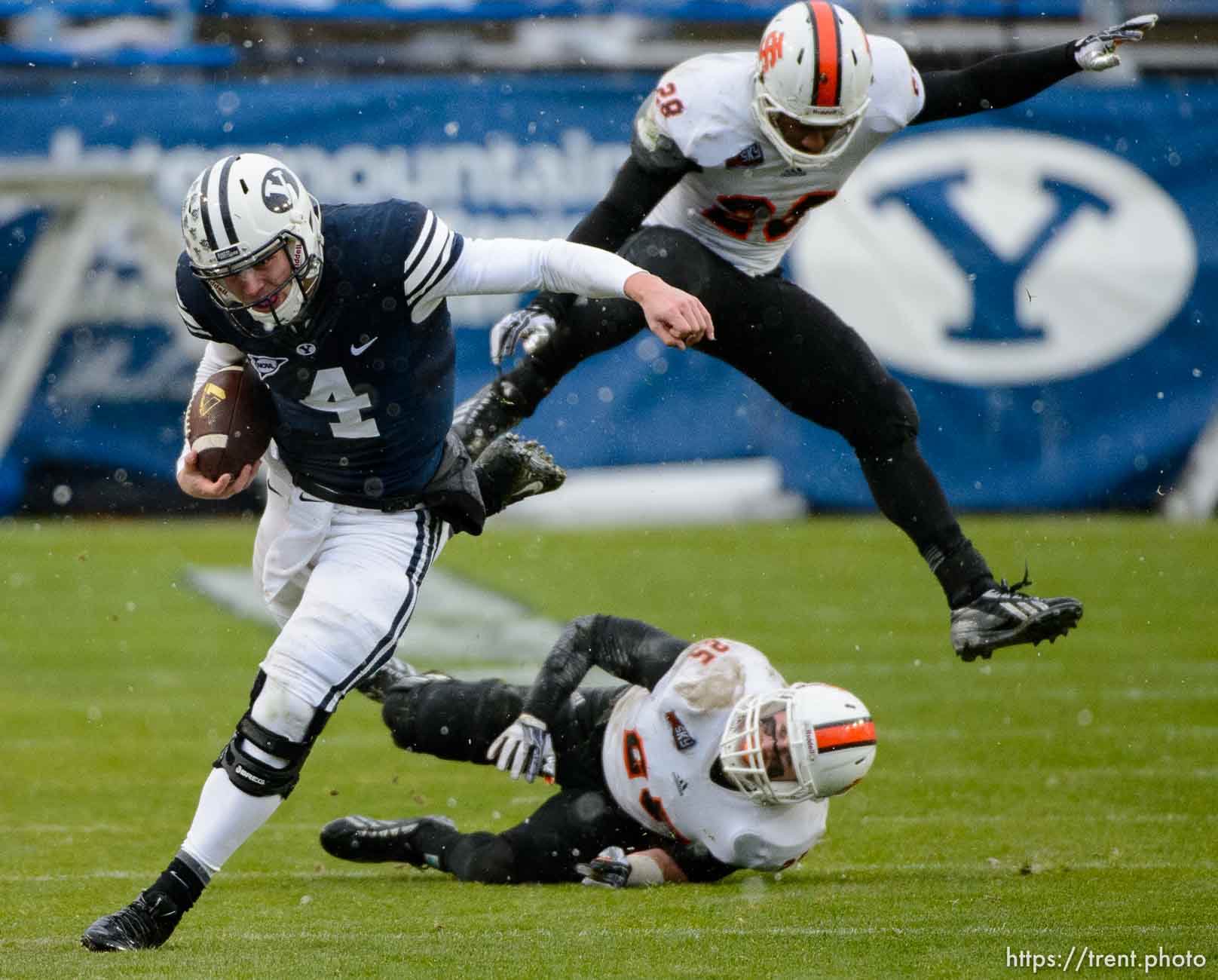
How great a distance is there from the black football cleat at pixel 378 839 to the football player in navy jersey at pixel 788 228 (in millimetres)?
1235

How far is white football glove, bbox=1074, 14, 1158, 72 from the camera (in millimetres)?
5727

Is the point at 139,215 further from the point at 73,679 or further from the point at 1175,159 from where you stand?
the point at 1175,159

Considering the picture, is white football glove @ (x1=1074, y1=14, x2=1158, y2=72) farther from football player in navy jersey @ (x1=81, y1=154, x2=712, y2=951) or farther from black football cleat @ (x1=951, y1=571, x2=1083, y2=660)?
football player in navy jersey @ (x1=81, y1=154, x2=712, y2=951)

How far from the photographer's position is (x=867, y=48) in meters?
5.63

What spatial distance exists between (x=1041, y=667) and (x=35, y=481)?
23.3 ft

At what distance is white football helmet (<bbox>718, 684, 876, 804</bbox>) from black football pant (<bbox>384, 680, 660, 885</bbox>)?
484 millimetres

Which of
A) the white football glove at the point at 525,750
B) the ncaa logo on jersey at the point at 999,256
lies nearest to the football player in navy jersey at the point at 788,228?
the white football glove at the point at 525,750

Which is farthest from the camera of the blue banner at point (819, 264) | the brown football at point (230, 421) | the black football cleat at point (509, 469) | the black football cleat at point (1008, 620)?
the blue banner at point (819, 264)

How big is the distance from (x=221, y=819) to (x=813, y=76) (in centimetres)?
264

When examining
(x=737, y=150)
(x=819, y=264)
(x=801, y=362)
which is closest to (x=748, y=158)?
(x=737, y=150)

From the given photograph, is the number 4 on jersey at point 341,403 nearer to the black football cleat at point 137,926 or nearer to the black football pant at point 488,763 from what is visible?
the black football pant at point 488,763

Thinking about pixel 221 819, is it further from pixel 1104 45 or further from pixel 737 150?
pixel 1104 45

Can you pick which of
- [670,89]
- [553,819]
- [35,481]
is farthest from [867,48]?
[35,481]

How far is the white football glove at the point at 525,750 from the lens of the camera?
16.0 ft
